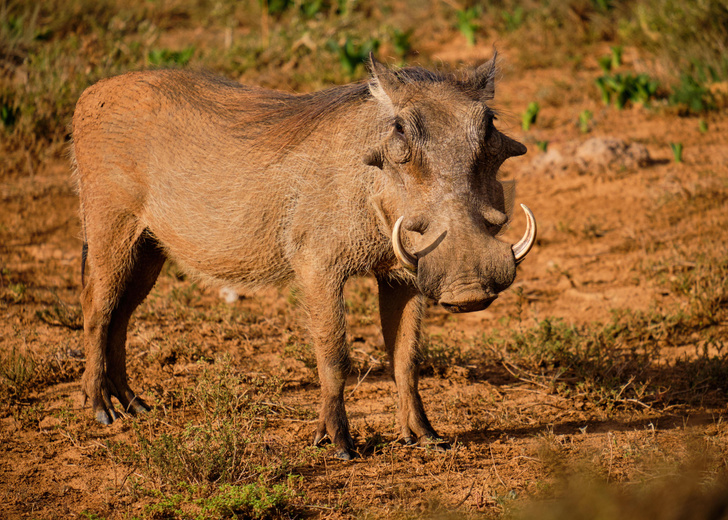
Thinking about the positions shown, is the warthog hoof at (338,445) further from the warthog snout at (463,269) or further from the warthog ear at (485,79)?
the warthog ear at (485,79)

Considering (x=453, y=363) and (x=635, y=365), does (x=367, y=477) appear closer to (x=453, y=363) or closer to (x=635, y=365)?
(x=453, y=363)

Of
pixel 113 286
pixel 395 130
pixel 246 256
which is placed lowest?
pixel 113 286

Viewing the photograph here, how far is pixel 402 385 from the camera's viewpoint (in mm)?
3381

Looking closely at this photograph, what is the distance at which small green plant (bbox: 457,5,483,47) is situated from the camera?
9260 mm

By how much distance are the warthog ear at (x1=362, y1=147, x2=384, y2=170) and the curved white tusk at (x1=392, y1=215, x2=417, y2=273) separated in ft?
0.87

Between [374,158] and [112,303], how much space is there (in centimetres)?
167

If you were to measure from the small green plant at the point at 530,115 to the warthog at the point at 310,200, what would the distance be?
422 cm

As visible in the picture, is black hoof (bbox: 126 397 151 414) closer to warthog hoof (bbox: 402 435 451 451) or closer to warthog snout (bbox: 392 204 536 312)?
warthog hoof (bbox: 402 435 451 451)

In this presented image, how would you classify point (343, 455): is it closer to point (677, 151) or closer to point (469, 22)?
point (677, 151)

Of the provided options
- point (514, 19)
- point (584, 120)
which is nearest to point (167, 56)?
point (584, 120)

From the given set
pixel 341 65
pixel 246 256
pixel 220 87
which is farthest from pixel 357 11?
pixel 246 256

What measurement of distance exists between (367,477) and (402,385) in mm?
493

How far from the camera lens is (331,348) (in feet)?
10.4

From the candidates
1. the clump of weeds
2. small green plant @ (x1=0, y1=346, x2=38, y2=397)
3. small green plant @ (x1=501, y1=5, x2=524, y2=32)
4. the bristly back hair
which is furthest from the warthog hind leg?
small green plant @ (x1=501, y1=5, x2=524, y2=32)
